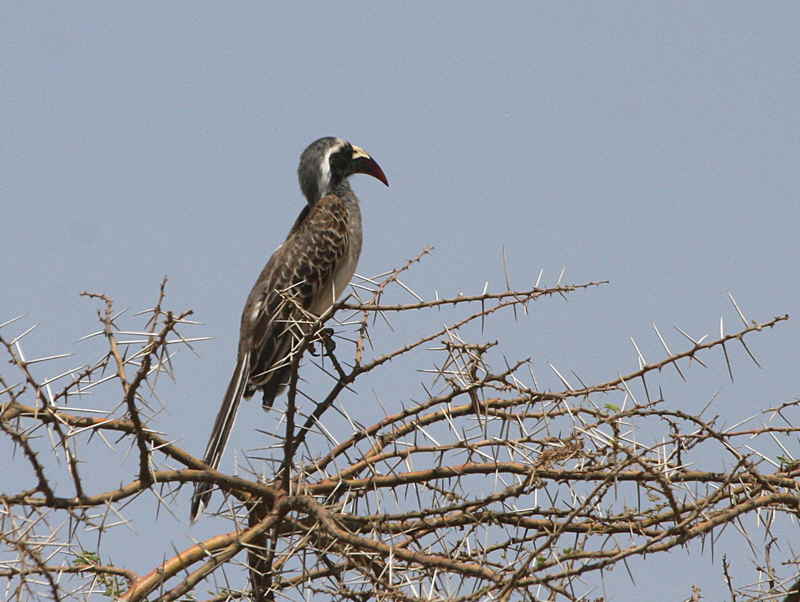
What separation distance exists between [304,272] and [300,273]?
28 millimetres

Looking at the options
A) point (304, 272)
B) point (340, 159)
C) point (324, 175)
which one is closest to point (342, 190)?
point (324, 175)

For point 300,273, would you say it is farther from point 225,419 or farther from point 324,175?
point 225,419

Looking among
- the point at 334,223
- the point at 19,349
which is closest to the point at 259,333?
the point at 334,223

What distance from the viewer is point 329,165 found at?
7.41 meters

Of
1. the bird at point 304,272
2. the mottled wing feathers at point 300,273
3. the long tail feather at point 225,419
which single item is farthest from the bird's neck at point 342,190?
the long tail feather at point 225,419

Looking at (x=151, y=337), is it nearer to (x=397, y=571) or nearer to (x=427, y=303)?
(x=397, y=571)

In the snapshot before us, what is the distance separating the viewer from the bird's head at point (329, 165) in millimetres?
7375

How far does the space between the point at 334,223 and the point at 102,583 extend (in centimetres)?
406

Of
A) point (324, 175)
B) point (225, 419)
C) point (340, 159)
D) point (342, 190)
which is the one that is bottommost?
point (225, 419)

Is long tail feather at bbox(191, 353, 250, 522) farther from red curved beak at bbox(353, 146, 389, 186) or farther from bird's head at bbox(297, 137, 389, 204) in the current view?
red curved beak at bbox(353, 146, 389, 186)

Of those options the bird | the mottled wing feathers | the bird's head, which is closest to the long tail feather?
the bird

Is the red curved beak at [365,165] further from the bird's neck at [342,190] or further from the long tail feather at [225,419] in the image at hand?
the long tail feather at [225,419]

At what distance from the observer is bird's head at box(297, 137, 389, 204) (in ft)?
24.2

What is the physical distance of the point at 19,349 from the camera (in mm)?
2564
